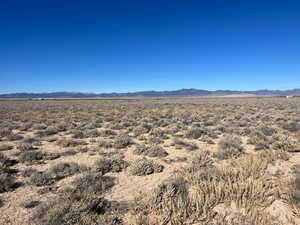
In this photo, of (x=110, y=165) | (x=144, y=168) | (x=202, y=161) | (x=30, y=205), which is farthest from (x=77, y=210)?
(x=202, y=161)

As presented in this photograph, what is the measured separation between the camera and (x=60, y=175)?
20.2ft

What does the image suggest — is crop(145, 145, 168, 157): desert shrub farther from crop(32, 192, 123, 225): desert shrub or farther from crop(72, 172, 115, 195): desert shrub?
crop(32, 192, 123, 225): desert shrub

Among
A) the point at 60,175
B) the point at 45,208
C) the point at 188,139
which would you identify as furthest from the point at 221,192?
the point at 188,139

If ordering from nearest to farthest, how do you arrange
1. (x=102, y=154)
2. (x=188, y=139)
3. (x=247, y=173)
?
(x=247, y=173) < (x=102, y=154) < (x=188, y=139)

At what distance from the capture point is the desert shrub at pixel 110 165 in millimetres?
6633

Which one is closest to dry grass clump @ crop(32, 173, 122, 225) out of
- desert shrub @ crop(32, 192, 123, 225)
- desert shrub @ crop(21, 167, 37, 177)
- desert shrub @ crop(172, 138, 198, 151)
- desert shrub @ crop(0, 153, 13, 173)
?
desert shrub @ crop(32, 192, 123, 225)

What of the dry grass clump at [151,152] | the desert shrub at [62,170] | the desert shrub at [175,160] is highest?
the desert shrub at [62,170]

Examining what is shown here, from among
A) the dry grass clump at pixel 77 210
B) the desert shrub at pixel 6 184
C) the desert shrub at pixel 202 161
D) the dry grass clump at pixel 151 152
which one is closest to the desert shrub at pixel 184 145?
the dry grass clump at pixel 151 152

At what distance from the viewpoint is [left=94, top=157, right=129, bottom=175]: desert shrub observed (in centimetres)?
663

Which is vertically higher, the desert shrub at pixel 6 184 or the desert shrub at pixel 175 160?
the desert shrub at pixel 6 184

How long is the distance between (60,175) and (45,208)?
2.19 metres

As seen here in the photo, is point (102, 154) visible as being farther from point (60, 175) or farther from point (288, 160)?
point (288, 160)

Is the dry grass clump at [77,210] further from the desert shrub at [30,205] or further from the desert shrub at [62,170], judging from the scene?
the desert shrub at [62,170]

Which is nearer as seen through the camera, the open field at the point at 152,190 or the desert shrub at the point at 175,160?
the open field at the point at 152,190
